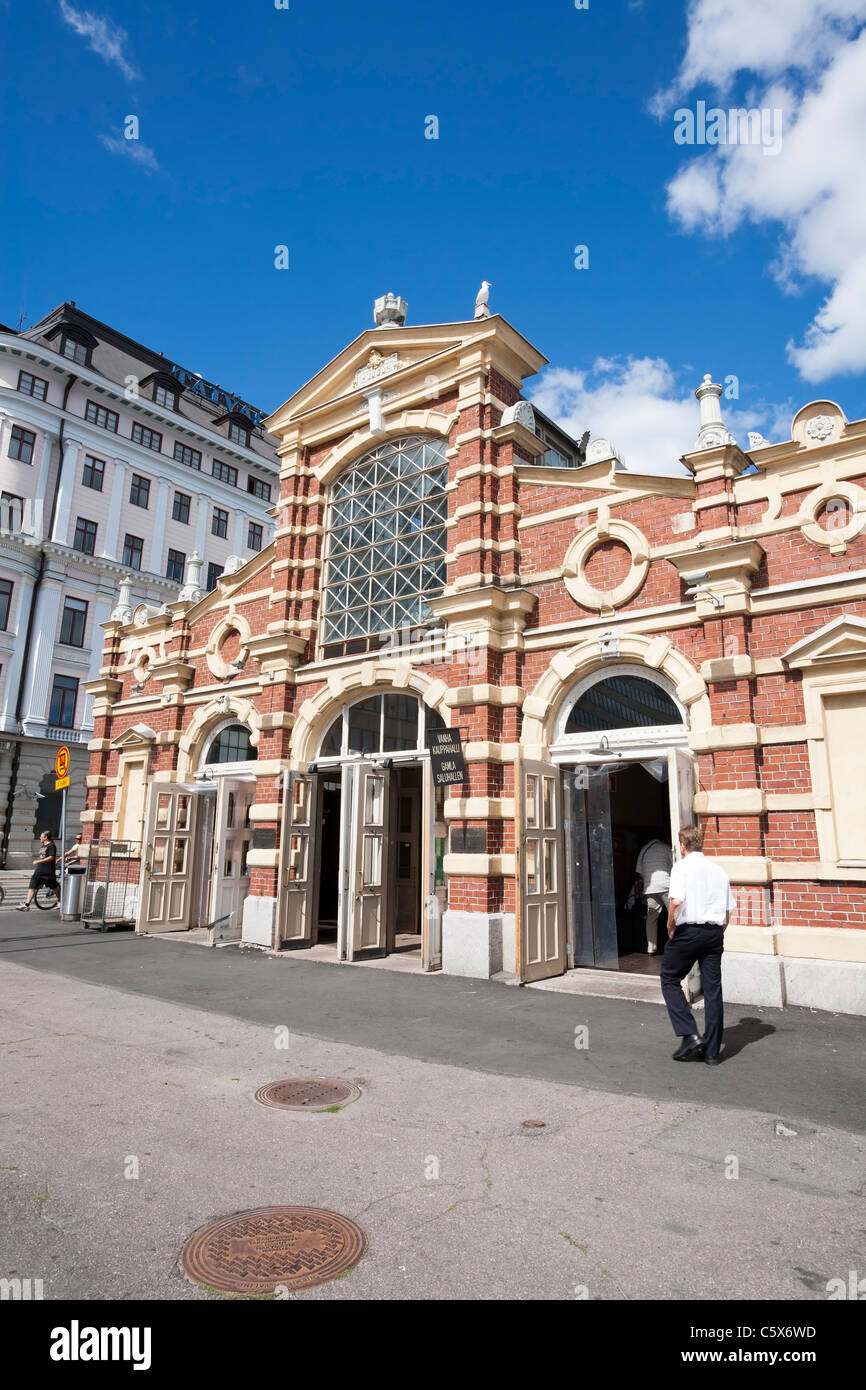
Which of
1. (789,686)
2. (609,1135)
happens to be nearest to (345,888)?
(789,686)

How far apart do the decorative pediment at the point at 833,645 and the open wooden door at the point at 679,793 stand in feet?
5.44

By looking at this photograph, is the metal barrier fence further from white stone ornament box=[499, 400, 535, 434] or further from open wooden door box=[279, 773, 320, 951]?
white stone ornament box=[499, 400, 535, 434]

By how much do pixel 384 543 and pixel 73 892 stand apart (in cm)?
1083

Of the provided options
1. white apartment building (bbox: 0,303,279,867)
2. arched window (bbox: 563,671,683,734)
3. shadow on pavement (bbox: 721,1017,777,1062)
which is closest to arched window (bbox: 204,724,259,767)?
arched window (bbox: 563,671,683,734)

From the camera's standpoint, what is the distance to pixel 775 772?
9.10 m

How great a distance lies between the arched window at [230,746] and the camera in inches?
636

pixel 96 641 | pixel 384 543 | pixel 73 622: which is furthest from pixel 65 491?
pixel 384 543

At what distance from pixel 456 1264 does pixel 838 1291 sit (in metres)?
1.51

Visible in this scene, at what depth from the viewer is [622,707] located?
10883mm

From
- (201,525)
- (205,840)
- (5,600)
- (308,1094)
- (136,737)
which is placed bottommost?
(308,1094)

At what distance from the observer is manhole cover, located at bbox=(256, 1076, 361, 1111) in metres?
5.38

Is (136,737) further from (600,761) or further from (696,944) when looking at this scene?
(696,944)

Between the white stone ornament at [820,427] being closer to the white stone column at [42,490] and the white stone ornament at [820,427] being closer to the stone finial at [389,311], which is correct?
the stone finial at [389,311]

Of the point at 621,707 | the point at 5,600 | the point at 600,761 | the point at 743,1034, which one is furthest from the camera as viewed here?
the point at 5,600
